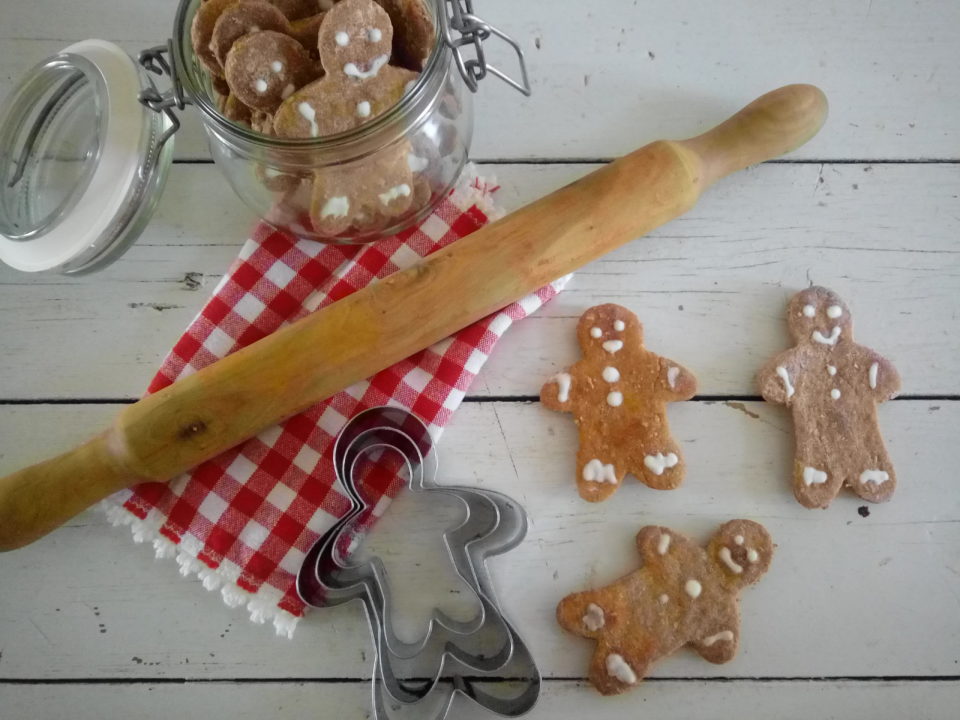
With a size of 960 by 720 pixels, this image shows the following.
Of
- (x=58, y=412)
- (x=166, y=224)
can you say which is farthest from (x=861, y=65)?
(x=58, y=412)

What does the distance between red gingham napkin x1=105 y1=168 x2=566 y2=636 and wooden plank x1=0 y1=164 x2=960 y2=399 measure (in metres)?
0.05

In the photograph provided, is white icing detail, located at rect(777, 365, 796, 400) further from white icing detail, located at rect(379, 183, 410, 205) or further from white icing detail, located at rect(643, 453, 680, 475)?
white icing detail, located at rect(379, 183, 410, 205)

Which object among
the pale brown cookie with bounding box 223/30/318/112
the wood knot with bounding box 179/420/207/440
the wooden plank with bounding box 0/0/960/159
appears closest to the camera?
the pale brown cookie with bounding box 223/30/318/112

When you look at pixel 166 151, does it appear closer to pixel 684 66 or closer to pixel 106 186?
pixel 106 186

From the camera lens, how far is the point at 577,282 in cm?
84

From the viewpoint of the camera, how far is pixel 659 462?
78 cm

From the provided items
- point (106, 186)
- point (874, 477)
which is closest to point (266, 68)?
point (106, 186)

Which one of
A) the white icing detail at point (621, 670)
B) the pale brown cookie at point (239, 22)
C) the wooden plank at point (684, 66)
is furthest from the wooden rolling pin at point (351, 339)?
the white icing detail at point (621, 670)

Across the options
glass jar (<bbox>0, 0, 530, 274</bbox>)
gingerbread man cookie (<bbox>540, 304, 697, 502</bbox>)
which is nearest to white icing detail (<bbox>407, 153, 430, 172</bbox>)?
glass jar (<bbox>0, 0, 530, 274</bbox>)

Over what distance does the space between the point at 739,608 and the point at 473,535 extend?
27 centimetres

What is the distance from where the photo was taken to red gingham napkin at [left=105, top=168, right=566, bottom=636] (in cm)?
79

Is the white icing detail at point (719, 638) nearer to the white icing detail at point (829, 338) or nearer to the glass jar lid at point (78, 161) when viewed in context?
the white icing detail at point (829, 338)

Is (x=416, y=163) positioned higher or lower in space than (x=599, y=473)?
higher

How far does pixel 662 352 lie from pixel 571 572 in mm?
244
